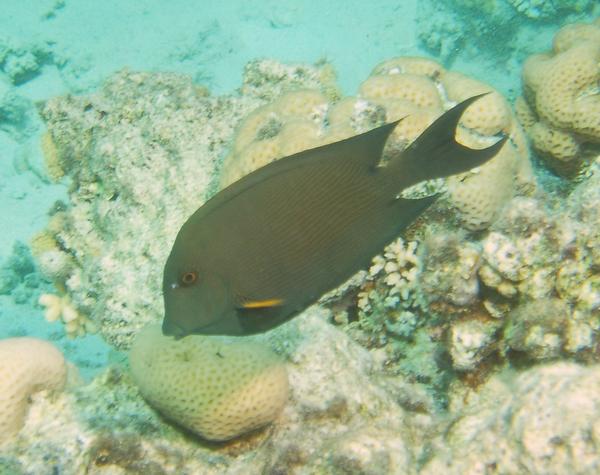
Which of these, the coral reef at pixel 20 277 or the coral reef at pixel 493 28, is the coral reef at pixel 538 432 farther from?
the coral reef at pixel 493 28

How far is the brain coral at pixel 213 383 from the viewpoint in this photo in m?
2.89

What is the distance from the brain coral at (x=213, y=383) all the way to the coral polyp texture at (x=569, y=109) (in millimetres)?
4182

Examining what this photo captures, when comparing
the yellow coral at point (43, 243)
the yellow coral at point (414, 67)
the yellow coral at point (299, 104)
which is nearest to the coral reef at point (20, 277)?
the yellow coral at point (43, 243)

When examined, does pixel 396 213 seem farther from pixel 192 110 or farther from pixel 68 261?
pixel 68 261

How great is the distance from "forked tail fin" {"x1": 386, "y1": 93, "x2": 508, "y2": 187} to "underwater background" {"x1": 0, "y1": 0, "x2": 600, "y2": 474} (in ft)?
3.40

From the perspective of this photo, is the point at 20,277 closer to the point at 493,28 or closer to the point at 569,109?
the point at 569,109

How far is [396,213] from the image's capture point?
199cm

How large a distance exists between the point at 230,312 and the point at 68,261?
4.32 meters

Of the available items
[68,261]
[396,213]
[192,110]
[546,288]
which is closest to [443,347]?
[546,288]

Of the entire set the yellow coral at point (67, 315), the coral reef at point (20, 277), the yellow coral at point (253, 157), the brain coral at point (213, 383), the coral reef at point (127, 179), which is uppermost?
the yellow coral at point (253, 157)

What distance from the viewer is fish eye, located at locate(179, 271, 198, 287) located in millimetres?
1925

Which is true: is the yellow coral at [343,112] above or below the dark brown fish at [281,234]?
below

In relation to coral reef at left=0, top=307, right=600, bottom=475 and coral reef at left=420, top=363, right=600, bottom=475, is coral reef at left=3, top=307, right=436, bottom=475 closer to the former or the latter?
coral reef at left=0, top=307, right=600, bottom=475

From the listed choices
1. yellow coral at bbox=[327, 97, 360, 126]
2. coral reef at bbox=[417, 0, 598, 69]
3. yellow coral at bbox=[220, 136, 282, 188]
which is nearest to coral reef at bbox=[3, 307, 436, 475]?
yellow coral at bbox=[220, 136, 282, 188]
